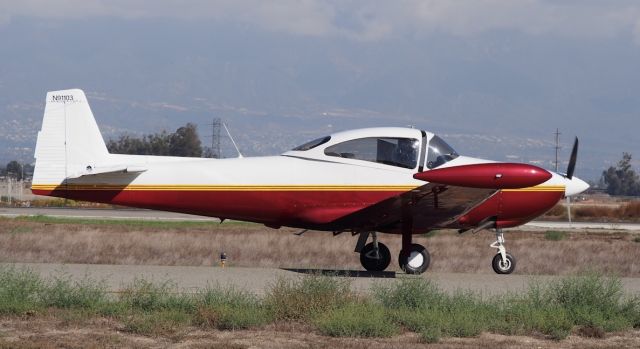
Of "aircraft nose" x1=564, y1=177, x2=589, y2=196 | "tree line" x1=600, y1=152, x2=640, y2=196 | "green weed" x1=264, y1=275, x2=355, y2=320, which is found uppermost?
"tree line" x1=600, y1=152, x2=640, y2=196

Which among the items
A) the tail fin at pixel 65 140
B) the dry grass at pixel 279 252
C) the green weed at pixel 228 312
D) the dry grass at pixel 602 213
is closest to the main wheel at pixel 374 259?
the dry grass at pixel 279 252

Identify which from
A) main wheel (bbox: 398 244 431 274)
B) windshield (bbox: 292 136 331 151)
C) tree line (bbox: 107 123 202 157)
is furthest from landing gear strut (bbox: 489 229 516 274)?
tree line (bbox: 107 123 202 157)

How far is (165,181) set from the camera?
56.2 feet

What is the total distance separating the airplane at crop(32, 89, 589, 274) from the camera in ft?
55.3

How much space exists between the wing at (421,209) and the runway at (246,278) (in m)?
0.77

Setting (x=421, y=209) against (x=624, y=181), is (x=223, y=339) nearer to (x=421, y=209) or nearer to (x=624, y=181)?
(x=421, y=209)

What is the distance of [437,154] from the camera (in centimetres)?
1684

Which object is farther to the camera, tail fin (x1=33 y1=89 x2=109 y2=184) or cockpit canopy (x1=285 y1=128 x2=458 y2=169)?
tail fin (x1=33 y1=89 x2=109 y2=184)

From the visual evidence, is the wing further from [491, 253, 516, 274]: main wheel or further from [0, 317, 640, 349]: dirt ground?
[0, 317, 640, 349]: dirt ground

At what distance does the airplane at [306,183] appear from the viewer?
16.8 metres

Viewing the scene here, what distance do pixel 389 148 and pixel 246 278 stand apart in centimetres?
302

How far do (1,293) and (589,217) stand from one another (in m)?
50.8

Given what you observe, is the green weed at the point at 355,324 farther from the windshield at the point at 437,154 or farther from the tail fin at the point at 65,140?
the tail fin at the point at 65,140

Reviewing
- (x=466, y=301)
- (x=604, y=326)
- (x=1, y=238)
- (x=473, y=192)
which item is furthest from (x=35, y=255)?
(x=604, y=326)
